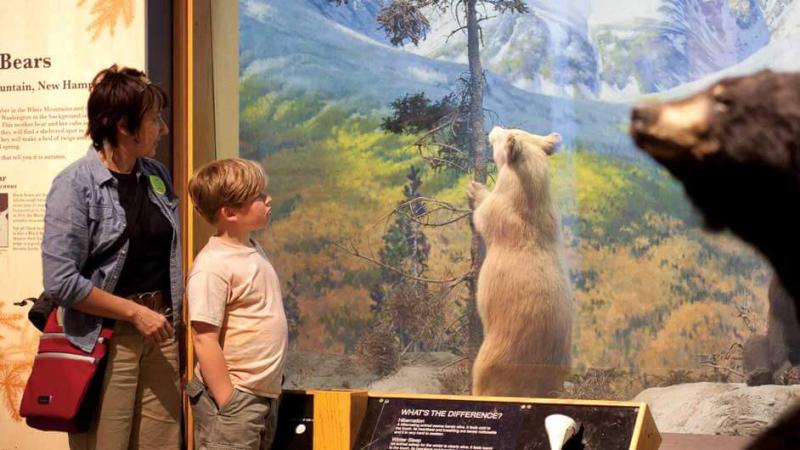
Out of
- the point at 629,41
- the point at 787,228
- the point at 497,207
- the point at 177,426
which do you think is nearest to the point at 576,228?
the point at 497,207

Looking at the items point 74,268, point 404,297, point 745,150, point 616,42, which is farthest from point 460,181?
point 745,150

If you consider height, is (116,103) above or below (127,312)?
above

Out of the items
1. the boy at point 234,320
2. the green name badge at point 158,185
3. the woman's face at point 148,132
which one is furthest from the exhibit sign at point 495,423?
the woman's face at point 148,132

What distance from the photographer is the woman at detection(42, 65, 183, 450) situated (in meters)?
3.34

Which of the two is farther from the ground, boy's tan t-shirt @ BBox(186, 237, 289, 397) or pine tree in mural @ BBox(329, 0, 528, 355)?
pine tree in mural @ BBox(329, 0, 528, 355)

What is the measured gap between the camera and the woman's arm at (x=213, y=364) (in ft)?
10.8

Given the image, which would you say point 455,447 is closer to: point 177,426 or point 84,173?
point 177,426

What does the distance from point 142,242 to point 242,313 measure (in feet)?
1.37

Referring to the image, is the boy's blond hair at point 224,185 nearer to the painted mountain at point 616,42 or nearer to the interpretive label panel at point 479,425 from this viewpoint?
the interpretive label panel at point 479,425

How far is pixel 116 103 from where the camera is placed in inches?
133

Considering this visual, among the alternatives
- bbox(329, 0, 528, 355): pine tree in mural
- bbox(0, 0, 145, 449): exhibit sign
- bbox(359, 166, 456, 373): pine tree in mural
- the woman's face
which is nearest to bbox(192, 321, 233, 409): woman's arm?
the woman's face

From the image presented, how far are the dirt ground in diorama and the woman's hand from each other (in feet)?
6.89

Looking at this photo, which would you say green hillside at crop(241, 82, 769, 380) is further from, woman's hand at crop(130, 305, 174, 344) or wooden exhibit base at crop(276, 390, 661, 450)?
woman's hand at crop(130, 305, 174, 344)

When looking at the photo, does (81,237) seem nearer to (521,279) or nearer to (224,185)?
(224,185)
